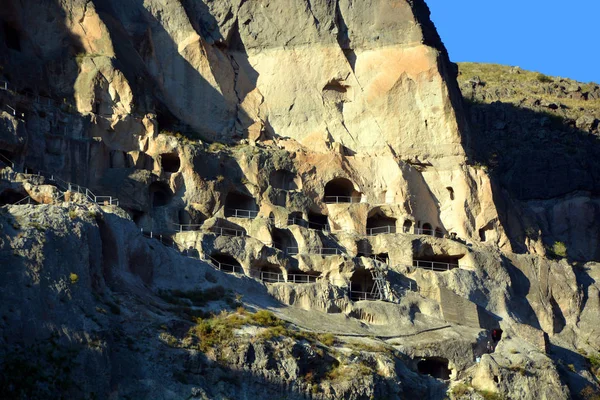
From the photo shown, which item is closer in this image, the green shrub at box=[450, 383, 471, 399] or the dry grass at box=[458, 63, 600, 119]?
the green shrub at box=[450, 383, 471, 399]

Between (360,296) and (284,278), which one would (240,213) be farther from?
(360,296)

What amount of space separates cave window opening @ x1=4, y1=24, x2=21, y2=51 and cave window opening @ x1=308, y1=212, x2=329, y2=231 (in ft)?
50.6

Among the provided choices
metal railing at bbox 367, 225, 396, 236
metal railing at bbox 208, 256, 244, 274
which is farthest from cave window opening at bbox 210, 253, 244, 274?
metal railing at bbox 367, 225, 396, 236

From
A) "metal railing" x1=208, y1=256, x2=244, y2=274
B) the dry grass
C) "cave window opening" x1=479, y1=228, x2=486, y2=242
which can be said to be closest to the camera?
"metal railing" x1=208, y1=256, x2=244, y2=274

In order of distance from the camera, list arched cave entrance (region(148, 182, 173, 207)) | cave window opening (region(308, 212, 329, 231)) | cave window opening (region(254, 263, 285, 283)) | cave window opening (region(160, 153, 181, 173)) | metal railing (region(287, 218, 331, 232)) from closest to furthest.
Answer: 1. cave window opening (region(254, 263, 285, 283))
2. arched cave entrance (region(148, 182, 173, 207))
3. cave window opening (region(160, 153, 181, 173))
4. metal railing (region(287, 218, 331, 232))
5. cave window opening (region(308, 212, 329, 231))

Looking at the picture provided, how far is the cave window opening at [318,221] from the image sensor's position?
203 feet

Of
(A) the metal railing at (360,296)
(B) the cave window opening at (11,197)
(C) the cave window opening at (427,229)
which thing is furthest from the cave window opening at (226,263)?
(C) the cave window opening at (427,229)

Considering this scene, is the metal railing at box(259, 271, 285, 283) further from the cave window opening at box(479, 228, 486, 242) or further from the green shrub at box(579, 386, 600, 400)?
the green shrub at box(579, 386, 600, 400)

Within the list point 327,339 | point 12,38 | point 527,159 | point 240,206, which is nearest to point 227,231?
point 240,206

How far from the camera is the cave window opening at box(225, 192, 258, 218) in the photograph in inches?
2366

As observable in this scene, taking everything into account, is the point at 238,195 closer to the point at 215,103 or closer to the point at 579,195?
the point at 215,103

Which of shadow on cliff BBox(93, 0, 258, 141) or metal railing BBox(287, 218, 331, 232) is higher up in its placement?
shadow on cliff BBox(93, 0, 258, 141)

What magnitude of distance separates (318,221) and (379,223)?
2.99 meters

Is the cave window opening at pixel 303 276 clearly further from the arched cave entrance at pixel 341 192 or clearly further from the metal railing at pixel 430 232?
the metal railing at pixel 430 232
